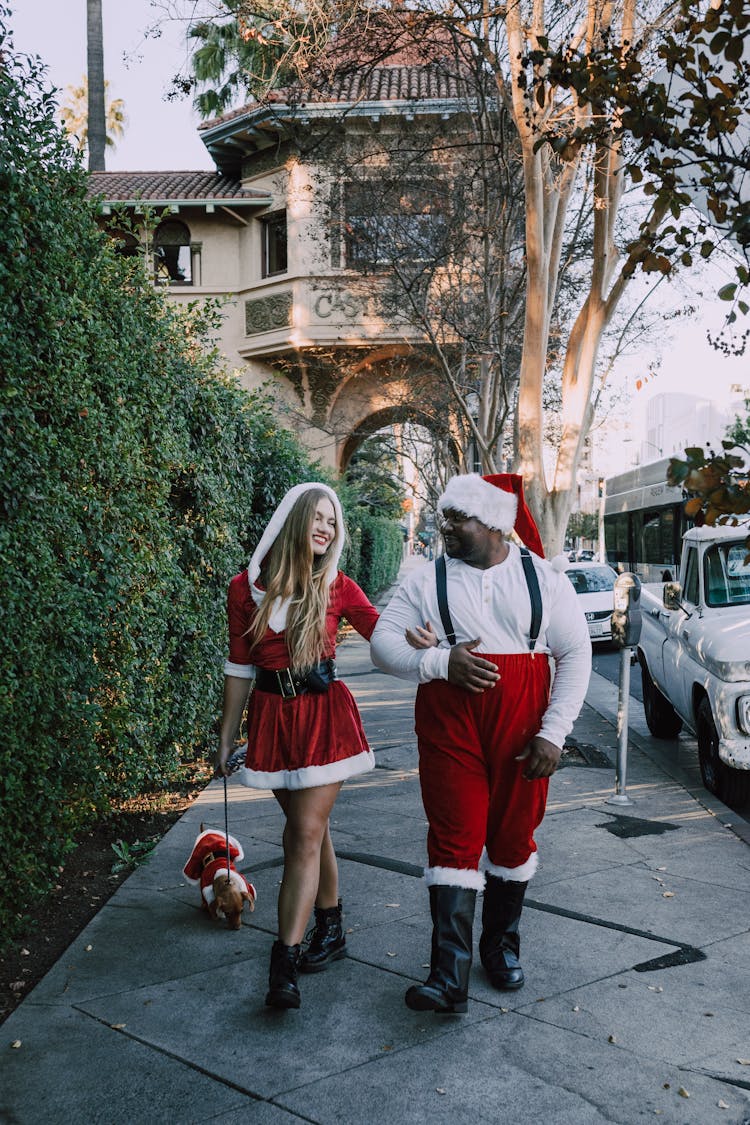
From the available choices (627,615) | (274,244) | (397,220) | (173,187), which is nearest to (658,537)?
(274,244)

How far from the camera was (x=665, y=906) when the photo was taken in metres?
5.23

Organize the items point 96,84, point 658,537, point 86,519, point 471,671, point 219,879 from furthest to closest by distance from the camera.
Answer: point 96,84 < point 658,537 < point 86,519 < point 219,879 < point 471,671

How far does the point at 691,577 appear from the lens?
354 inches

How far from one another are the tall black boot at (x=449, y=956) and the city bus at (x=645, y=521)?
18014mm

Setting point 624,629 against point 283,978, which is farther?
point 624,629

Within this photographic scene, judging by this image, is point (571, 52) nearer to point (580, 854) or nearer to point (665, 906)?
point (665, 906)

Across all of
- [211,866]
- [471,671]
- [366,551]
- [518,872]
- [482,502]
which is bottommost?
[211,866]

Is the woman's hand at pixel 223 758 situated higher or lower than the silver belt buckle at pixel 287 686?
lower

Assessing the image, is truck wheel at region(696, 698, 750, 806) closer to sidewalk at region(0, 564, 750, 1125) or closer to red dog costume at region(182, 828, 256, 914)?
sidewalk at region(0, 564, 750, 1125)

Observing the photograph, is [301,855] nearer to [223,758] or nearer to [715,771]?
[223,758]

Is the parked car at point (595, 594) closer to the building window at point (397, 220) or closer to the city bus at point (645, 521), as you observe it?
the city bus at point (645, 521)

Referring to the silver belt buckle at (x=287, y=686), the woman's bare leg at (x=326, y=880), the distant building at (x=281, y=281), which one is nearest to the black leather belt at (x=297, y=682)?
the silver belt buckle at (x=287, y=686)

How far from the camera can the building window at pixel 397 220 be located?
53.8 ft

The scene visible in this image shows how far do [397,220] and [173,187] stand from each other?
1179 centimetres
